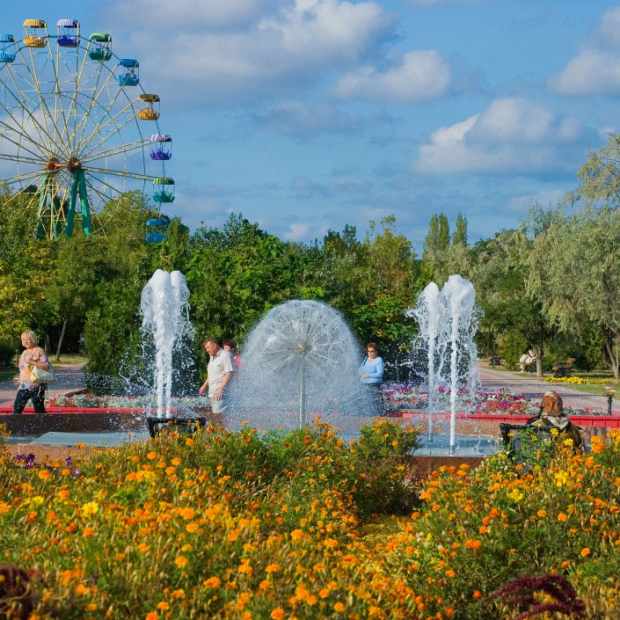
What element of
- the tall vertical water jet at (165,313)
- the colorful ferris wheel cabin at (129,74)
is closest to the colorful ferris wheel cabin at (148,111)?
the colorful ferris wheel cabin at (129,74)

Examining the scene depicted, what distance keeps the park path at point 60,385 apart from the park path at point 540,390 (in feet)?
35.3

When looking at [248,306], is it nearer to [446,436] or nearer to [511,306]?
[446,436]

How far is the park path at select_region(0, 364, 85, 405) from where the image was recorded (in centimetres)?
2408

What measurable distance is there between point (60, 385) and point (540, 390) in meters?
12.9

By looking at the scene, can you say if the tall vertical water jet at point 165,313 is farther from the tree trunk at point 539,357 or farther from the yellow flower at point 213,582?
the tree trunk at point 539,357

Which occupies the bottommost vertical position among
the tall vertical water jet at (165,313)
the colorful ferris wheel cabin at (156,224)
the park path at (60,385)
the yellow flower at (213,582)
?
the yellow flower at (213,582)

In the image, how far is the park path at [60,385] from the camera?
24.1 m

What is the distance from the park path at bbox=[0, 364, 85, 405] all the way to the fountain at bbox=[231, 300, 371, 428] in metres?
6.01

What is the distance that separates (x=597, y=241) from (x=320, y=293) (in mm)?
14660

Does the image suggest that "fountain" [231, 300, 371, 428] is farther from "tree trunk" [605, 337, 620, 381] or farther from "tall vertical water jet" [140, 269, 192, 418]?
"tree trunk" [605, 337, 620, 381]

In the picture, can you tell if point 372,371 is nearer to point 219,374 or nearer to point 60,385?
point 219,374

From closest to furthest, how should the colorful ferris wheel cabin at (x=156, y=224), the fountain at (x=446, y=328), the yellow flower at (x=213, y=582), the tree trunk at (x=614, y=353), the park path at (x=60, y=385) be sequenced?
the yellow flower at (x=213, y=582)
the fountain at (x=446, y=328)
the park path at (x=60, y=385)
the tree trunk at (x=614, y=353)
the colorful ferris wheel cabin at (x=156, y=224)

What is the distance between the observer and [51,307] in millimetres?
42969

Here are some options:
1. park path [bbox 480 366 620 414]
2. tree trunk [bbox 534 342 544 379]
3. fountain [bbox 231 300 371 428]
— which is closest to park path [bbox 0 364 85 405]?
fountain [bbox 231 300 371 428]
